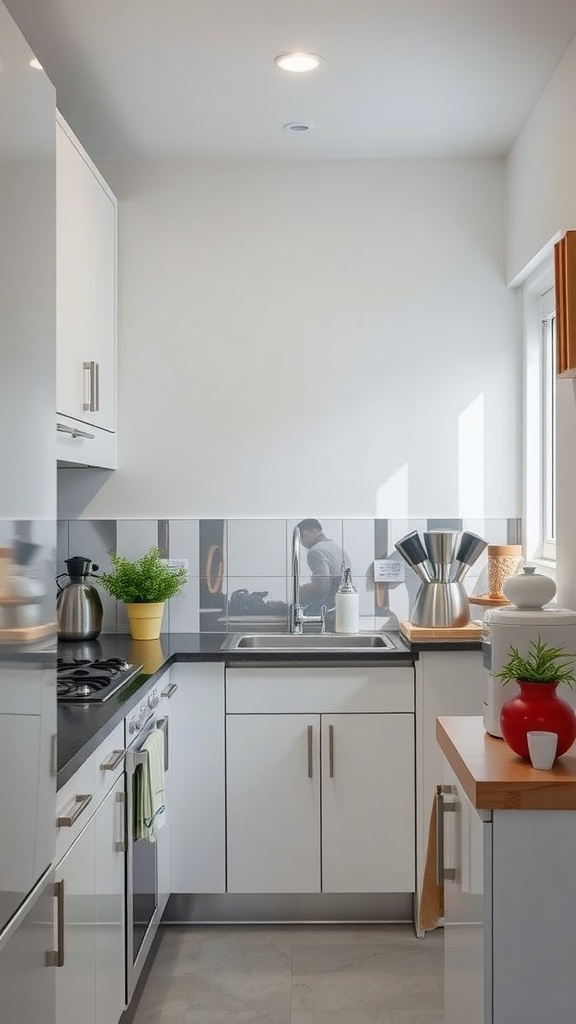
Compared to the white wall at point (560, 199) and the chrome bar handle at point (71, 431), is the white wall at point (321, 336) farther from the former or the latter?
the chrome bar handle at point (71, 431)

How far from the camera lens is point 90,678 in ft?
8.76

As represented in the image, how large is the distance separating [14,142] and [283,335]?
8.41ft

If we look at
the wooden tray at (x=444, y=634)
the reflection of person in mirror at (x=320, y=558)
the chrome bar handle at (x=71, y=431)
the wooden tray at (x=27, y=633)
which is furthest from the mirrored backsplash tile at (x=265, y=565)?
the wooden tray at (x=27, y=633)

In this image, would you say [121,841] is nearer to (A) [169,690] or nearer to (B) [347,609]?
(A) [169,690]

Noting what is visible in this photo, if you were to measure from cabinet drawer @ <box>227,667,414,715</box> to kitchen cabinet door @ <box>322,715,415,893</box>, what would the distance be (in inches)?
2.1

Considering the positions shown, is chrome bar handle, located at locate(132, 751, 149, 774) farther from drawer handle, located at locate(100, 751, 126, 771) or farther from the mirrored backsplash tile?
the mirrored backsplash tile

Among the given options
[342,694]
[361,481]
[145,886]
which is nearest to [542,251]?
[361,481]

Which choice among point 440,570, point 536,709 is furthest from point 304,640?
point 536,709

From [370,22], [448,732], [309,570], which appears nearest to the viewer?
[448,732]

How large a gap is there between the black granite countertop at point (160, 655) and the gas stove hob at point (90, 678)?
0.08 feet

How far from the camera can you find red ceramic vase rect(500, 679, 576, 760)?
190 centimetres

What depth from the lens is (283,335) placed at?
12.5 feet

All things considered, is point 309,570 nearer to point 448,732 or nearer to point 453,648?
point 453,648

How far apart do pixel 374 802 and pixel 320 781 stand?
0.63 ft
